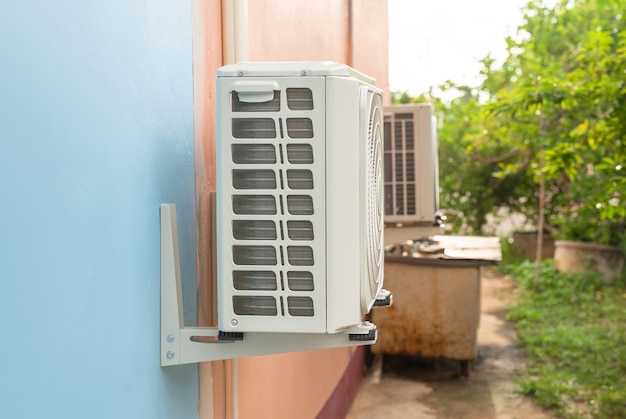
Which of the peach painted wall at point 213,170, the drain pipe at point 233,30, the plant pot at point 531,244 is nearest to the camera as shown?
the peach painted wall at point 213,170

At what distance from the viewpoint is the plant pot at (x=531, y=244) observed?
44.9 feet

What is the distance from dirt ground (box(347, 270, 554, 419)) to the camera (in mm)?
5926

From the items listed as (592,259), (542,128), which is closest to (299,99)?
(542,128)

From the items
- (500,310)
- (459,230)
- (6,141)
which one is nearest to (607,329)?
(500,310)

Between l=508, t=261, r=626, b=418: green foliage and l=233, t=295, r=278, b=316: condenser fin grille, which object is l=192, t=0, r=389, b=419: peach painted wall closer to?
l=233, t=295, r=278, b=316: condenser fin grille

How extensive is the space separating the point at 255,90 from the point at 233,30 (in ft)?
2.24

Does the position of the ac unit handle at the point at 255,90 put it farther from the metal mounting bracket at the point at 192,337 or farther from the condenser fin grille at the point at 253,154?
the metal mounting bracket at the point at 192,337

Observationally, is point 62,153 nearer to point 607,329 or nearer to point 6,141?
point 6,141

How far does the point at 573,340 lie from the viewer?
7926 mm

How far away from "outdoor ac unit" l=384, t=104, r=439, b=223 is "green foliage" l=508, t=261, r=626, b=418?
187 centimetres

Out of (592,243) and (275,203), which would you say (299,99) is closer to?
(275,203)

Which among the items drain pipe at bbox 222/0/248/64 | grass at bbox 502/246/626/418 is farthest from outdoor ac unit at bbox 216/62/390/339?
grass at bbox 502/246/626/418

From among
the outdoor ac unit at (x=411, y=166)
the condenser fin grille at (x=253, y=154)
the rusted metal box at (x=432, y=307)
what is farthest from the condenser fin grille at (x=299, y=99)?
the rusted metal box at (x=432, y=307)

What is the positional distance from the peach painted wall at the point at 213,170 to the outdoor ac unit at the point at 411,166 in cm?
65
